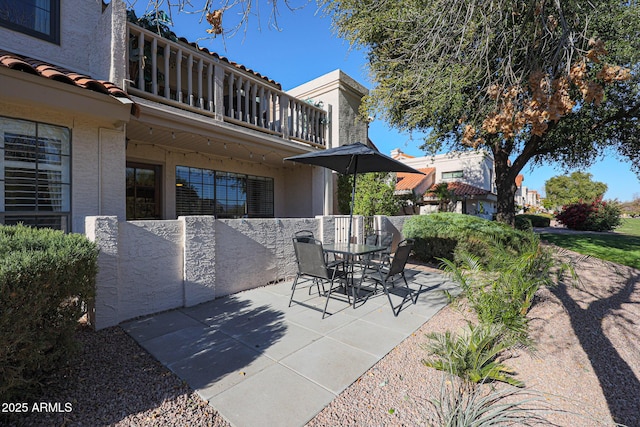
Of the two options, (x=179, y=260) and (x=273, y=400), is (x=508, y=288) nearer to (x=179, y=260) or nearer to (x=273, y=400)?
(x=273, y=400)

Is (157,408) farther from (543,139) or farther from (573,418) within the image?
(543,139)

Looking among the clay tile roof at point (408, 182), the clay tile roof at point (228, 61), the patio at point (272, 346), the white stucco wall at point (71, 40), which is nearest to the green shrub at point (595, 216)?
the clay tile roof at point (408, 182)

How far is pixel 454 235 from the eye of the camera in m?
8.33

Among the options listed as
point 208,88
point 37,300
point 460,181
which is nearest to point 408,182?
point 460,181

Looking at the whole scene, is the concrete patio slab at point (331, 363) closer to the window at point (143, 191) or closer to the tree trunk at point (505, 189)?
the window at point (143, 191)

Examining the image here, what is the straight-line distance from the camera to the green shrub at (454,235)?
7.82m

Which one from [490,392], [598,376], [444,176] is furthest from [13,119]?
[444,176]

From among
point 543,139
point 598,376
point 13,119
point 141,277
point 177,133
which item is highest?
point 543,139

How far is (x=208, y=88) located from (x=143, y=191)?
318 cm

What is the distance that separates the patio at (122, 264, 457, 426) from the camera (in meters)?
2.54

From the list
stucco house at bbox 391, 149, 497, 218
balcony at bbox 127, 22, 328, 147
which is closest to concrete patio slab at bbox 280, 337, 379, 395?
balcony at bbox 127, 22, 328, 147

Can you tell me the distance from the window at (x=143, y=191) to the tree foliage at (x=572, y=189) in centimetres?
5233

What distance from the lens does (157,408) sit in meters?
2.42

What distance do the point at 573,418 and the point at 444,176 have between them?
28207mm
